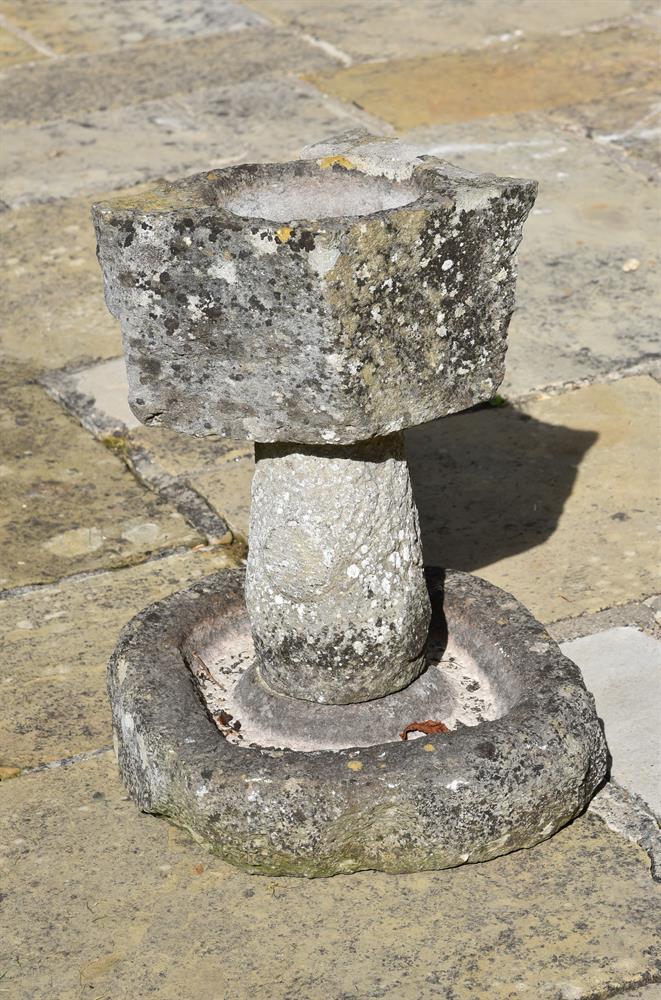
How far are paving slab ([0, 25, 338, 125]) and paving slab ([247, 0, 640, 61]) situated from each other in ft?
0.86

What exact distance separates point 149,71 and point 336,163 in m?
5.78

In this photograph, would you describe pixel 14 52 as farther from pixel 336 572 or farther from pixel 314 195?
pixel 336 572

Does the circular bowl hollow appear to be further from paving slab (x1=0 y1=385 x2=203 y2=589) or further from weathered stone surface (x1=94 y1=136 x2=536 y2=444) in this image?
paving slab (x1=0 y1=385 x2=203 y2=589)

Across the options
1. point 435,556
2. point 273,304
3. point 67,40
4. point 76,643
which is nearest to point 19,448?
point 76,643

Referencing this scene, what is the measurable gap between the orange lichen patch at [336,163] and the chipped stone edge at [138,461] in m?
1.65

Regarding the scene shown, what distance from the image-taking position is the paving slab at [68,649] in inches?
156

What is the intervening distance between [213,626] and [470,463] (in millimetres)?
1531

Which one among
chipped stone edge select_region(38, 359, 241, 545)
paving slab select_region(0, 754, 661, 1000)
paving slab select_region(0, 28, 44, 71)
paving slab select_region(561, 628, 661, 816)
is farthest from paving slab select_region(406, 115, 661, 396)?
paving slab select_region(0, 28, 44, 71)

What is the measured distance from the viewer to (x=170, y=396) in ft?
10.8

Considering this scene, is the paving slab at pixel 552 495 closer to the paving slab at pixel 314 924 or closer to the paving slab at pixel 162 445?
the paving slab at pixel 162 445

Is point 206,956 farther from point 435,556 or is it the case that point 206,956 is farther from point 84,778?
point 435,556

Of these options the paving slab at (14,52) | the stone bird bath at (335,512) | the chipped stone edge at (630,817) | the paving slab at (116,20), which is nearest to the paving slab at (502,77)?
the paving slab at (116,20)

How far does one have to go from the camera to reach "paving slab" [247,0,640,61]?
355 inches

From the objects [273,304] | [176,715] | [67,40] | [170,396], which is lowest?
[67,40]
